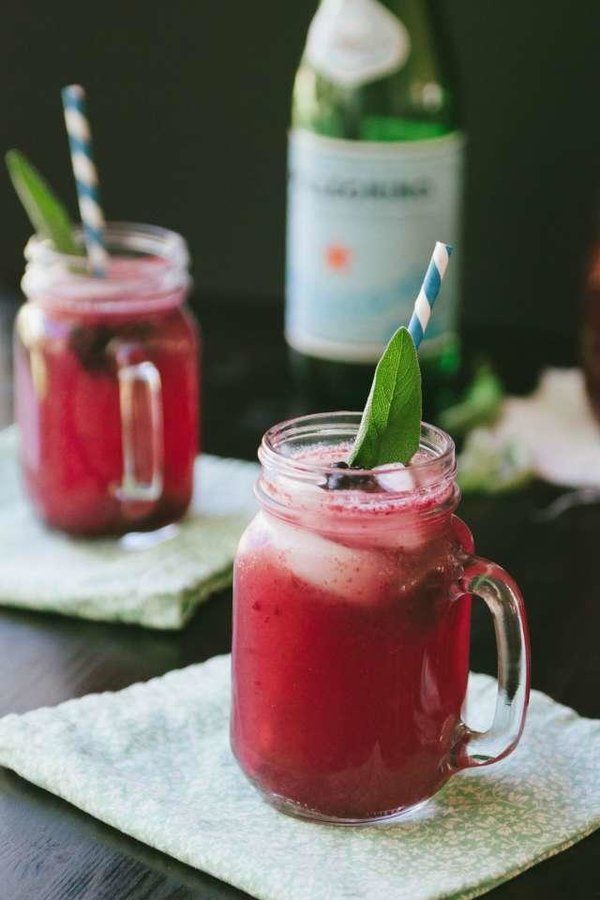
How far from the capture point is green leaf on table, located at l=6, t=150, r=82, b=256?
1.03m

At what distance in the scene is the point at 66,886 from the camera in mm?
686

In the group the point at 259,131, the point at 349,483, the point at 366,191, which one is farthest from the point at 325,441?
the point at 259,131

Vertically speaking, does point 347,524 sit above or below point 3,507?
above

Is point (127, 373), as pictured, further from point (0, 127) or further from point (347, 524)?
point (0, 127)

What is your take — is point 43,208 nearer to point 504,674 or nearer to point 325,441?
point 325,441

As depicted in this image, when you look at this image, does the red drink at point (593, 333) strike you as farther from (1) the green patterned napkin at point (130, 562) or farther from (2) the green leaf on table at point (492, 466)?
(1) the green patterned napkin at point (130, 562)

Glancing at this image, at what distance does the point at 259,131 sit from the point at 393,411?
38.1 inches

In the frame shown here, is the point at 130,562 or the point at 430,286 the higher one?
the point at 430,286

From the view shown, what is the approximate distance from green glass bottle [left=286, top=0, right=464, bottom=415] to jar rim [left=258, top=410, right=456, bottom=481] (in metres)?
0.50

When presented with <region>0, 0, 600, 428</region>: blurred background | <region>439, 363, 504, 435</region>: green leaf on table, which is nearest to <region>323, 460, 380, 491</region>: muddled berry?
<region>439, 363, 504, 435</region>: green leaf on table

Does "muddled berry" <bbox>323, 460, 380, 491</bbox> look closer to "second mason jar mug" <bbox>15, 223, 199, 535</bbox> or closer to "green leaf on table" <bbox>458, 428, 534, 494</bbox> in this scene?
"second mason jar mug" <bbox>15, 223, 199, 535</bbox>

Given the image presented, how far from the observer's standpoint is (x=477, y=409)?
1.30 meters

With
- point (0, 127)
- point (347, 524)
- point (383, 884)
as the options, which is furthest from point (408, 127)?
point (383, 884)

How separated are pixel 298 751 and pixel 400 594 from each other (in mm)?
89
